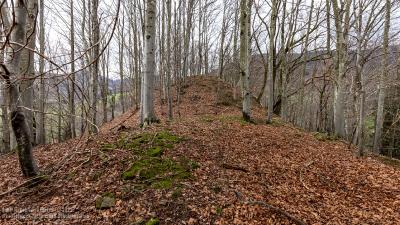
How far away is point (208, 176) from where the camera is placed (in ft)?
15.3

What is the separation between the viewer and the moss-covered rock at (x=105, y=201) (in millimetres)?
3662

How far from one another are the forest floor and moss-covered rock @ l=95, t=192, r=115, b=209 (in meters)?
0.01

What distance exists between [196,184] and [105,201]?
1.49m

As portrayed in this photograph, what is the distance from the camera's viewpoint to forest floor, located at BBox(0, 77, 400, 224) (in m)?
3.58

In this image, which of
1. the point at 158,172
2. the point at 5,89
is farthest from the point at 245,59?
the point at 5,89

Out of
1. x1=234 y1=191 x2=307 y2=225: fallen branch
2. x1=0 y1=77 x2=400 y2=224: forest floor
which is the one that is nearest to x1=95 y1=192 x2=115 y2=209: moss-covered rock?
x1=0 y1=77 x2=400 y2=224: forest floor

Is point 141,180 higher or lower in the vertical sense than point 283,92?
lower

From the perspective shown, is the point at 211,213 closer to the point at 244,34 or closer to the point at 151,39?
the point at 151,39

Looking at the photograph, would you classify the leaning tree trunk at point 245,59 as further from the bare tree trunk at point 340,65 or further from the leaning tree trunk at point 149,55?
the leaning tree trunk at point 149,55

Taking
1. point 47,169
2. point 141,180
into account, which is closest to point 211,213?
point 141,180

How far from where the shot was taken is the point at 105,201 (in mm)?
3740

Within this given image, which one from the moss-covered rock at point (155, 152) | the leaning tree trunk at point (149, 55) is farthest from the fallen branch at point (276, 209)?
the leaning tree trunk at point (149, 55)

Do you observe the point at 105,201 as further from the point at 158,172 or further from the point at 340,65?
the point at 340,65

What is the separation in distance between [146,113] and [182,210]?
4.17m
